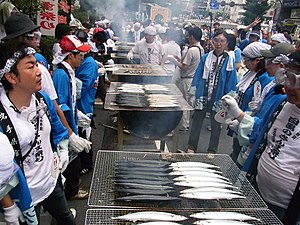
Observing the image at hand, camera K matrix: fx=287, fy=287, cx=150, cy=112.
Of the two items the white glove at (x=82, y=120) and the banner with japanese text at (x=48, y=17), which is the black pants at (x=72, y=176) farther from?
the banner with japanese text at (x=48, y=17)

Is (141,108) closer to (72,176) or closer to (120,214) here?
(72,176)

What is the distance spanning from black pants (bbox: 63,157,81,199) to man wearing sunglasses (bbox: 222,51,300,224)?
2434 millimetres

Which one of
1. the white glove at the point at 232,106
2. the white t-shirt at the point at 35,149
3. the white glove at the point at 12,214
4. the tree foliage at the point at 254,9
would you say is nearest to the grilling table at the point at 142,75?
the white glove at the point at 232,106

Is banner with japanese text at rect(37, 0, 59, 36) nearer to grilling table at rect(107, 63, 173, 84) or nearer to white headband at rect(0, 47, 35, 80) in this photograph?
grilling table at rect(107, 63, 173, 84)

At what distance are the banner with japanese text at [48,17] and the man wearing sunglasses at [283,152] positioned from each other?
265 inches

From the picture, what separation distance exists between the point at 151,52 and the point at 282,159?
242 inches

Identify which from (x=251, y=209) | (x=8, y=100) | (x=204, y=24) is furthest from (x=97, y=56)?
(x=204, y=24)

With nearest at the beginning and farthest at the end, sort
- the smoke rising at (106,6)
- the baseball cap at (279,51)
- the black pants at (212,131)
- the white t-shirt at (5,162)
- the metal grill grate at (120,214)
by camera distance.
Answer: the white t-shirt at (5,162) → the metal grill grate at (120,214) → the baseball cap at (279,51) → the black pants at (212,131) → the smoke rising at (106,6)

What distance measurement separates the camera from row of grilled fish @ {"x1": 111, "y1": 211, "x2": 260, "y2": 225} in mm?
2113

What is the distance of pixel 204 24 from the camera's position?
922 inches

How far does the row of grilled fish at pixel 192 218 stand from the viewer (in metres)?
2.11

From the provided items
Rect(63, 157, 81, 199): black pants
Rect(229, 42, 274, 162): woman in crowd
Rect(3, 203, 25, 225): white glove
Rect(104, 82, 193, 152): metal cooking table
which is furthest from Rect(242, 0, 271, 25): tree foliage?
Rect(3, 203, 25, 225): white glove

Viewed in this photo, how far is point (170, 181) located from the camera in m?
2.62

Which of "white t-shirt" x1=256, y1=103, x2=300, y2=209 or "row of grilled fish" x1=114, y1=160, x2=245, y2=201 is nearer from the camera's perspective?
"row of grilled fish" x1=114, y1=160, x2=245, y2=201
